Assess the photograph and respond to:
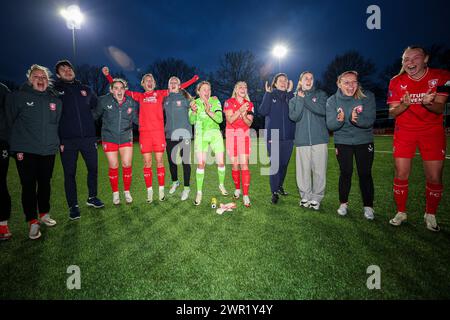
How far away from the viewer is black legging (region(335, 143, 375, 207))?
12.4ft

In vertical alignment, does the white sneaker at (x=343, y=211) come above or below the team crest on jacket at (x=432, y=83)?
below

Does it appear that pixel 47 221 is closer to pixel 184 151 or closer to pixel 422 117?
pixel 184 151

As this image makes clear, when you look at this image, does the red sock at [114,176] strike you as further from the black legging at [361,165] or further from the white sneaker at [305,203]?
the black legging at [361,165]

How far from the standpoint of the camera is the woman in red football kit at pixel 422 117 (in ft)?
10.6

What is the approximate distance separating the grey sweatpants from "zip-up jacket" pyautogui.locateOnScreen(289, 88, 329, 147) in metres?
0.14

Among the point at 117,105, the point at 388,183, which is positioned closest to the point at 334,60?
the point at 388,183

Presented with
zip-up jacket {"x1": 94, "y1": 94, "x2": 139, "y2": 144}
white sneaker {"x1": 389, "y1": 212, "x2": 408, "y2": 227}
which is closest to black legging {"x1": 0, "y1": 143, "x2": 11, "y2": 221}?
zip-up jacket {"x1": 94, "y1": 94, "x2": 139, "y2": 144}

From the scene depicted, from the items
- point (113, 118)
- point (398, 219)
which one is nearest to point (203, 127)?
point (113, 118)

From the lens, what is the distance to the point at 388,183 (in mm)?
5984

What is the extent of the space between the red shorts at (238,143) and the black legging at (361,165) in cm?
169

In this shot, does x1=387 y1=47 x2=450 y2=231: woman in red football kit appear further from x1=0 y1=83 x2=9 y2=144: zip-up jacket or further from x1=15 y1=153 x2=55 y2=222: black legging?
x1=0 y1=83 x2=9 y2=144: zip-up jacket

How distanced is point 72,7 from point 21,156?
20.9ft

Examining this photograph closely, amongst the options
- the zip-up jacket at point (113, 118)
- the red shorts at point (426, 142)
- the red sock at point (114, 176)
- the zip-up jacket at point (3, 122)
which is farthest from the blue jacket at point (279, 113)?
the zip-up jacket at point (3, 122)
